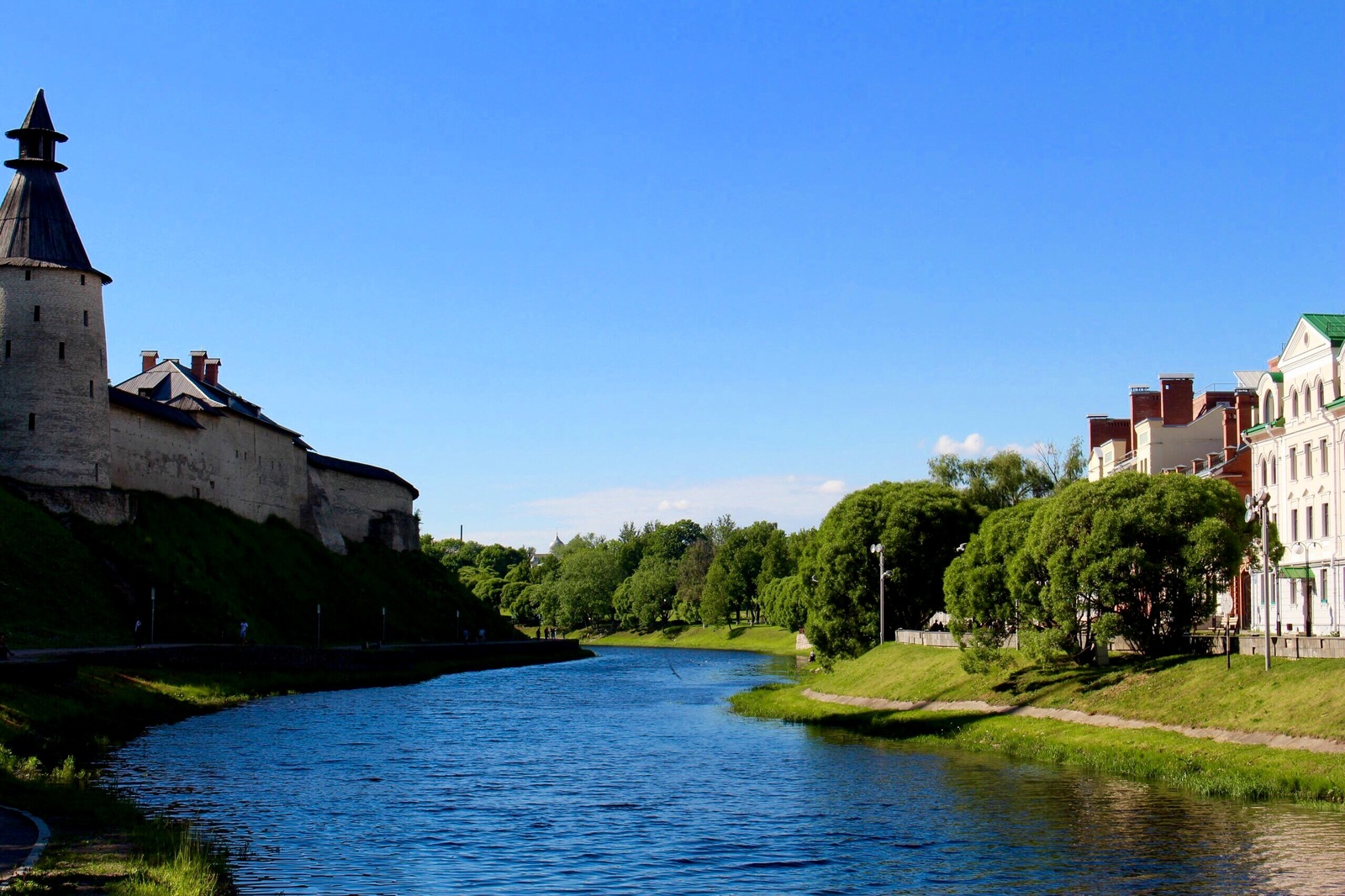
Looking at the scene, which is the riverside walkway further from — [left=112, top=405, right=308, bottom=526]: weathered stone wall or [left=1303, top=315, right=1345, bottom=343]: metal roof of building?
[left=112, top=405, right=308, bottom=526]: weathered stone wall

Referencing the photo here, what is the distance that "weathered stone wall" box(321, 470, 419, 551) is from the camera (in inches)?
4951

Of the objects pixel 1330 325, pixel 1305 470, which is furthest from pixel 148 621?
pixel 1330 325

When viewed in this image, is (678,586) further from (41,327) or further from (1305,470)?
(1305,470)

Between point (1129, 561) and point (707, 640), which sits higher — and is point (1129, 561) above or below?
Answer: above

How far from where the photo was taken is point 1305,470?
5697cm

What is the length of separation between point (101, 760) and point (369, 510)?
302 ft

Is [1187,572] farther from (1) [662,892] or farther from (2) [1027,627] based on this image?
(1) [662,892]

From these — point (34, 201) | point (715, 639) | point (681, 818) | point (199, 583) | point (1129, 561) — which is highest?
point (34, 201)

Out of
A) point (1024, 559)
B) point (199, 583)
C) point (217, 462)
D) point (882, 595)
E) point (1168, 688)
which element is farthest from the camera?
point (217, 462)

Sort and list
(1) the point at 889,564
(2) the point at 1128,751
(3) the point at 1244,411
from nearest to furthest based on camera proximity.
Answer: (2) the point at 1128,751, (3) the point at 1244,411, (1) the point at 889,564

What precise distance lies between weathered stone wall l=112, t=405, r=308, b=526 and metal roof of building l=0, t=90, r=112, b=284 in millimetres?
11622

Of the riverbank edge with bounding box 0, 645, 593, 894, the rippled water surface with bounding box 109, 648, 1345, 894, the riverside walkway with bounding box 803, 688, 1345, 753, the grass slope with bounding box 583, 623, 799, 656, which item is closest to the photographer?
the riverbank edge with bounding box 0, 645, 593, 894

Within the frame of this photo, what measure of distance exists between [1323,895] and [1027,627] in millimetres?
27559

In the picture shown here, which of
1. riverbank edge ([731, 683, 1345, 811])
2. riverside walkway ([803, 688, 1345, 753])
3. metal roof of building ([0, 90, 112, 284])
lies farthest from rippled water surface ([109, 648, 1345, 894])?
metal roof of building ([0, 90, 112, 284])
